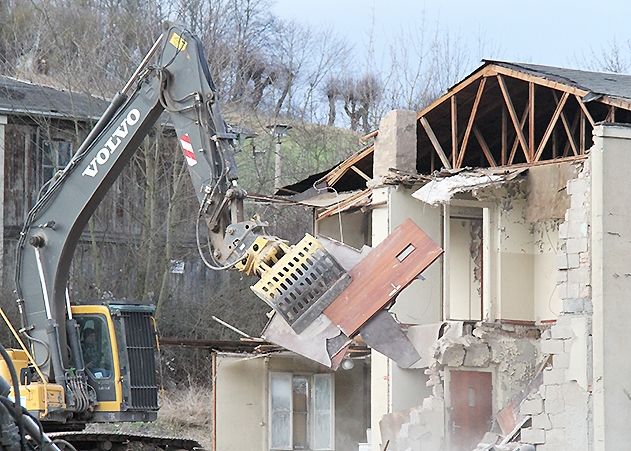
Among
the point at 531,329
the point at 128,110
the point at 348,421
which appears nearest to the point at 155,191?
the point at 348,421

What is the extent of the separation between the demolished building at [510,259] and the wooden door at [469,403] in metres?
0.03

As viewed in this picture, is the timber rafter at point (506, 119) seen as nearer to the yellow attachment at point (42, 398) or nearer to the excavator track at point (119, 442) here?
the excavator track at point (119, 442)

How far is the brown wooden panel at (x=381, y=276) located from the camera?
13.0 metres

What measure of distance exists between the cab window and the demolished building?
22.2 ft

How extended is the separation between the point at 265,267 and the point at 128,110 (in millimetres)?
3549

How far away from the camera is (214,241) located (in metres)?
14.3

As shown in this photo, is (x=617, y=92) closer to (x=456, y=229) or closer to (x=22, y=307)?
(x=456, y=229)

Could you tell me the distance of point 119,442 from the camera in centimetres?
1638

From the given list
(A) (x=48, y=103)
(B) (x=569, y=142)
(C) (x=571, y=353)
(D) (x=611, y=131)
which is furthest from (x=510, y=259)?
(A) (x=48, y=103)

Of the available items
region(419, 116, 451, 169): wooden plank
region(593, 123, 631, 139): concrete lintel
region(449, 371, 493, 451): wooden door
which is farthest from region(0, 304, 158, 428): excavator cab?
region(419, 116, 451, 169): wooden plank

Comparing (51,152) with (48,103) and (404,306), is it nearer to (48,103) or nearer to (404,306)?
(48,103)

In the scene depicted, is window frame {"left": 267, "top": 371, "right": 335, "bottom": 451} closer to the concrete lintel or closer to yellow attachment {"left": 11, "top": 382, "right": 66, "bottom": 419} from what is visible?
the concrete lintel

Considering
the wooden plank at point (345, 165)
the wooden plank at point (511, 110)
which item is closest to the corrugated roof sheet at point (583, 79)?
the wooden plank at point (511, 110)

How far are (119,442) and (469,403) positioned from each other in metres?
8.33
